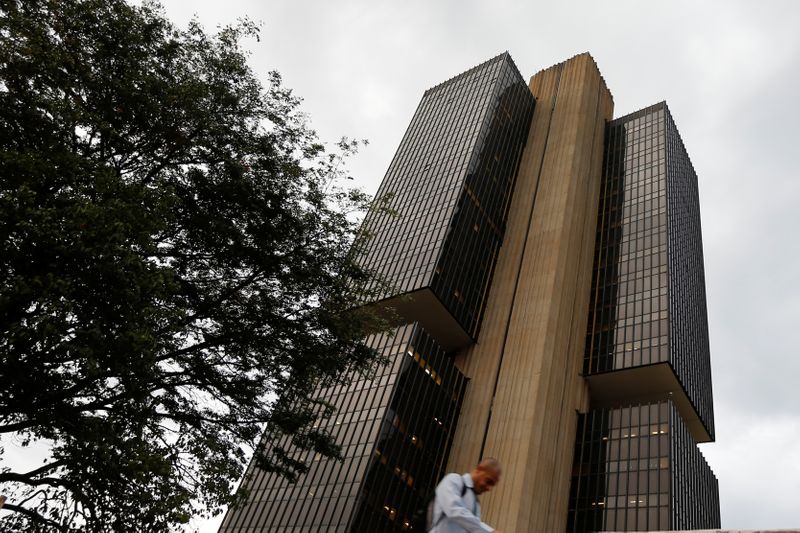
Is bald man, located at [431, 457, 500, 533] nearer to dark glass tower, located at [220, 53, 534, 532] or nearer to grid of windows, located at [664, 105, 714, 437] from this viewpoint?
dark glass tower, located at [220, 53, 534, 532]

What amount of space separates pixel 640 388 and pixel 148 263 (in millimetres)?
67438

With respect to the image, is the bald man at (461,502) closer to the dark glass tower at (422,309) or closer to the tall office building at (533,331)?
the dark glass tower at (422,309)

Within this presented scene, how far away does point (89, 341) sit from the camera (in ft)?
32.9

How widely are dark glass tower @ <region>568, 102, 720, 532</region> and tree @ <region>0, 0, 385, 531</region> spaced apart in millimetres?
49169

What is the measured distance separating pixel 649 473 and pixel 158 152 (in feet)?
187

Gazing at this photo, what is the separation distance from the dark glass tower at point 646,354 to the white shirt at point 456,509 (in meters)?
55.6

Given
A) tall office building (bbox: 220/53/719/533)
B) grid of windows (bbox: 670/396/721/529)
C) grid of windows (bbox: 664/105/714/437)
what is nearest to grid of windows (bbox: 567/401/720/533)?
grid of windows (bbox: 670/396/721/529)

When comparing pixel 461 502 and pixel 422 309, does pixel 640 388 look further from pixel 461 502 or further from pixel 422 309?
pixel 461 502

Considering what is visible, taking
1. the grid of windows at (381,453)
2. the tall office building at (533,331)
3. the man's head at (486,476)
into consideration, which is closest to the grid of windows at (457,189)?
the tall office building at (533,331)

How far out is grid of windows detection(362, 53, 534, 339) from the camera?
69.9m

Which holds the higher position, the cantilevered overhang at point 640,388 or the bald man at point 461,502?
the cantilevered overhang at point 640,388

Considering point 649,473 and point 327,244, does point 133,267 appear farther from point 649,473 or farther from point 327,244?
point 649,473

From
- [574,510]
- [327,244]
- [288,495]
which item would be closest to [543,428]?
[574,510]

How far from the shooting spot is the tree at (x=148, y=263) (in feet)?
33.9
